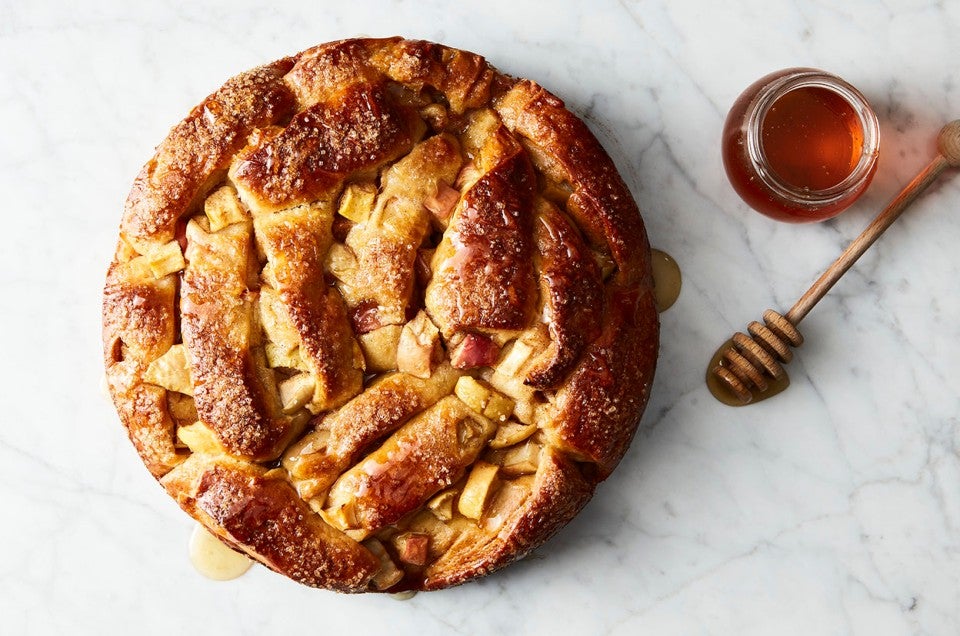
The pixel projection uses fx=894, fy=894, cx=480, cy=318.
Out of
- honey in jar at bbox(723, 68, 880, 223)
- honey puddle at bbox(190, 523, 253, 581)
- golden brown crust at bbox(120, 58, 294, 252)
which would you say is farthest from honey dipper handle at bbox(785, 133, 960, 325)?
honey puddle at bbox(190, 523, 253, 581)

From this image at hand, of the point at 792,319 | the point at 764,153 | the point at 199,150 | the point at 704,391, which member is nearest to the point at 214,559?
the point at 199,150

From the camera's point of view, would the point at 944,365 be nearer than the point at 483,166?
No

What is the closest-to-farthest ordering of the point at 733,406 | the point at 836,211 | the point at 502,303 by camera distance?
the point at 502,303
the point at 836,211
the point at 733,406

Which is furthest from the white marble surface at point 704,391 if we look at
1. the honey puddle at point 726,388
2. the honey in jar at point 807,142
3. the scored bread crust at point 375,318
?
the scored bread crust at point 375,318

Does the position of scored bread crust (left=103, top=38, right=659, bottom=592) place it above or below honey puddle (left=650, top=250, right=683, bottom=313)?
above

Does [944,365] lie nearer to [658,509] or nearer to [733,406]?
[733,406]

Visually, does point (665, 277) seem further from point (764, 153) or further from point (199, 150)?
point (199, 150)

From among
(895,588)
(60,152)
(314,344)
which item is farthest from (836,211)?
(60,152)

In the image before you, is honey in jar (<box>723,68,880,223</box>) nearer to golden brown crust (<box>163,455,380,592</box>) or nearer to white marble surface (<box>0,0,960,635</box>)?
white marble surface (<box>0,0,960,635</box>)
